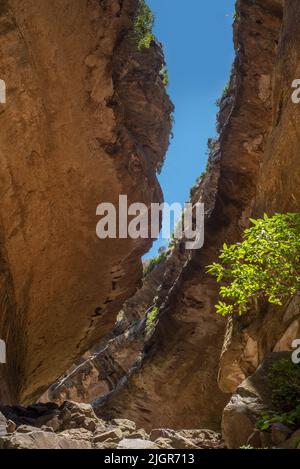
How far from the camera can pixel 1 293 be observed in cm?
1320

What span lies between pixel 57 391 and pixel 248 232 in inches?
725

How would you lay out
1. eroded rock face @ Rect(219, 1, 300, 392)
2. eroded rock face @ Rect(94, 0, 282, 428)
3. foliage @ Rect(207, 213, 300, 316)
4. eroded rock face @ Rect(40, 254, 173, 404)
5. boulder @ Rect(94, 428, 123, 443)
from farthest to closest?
eroded rock face @ Rect(40, 254, 173, 404)
eroded rock face @ Rect(94, 0, 282, 428)
eroded rock face @ Rect(219, 1, 300, 392)
boulder @ Rect(94, 428, 123, 443)
foliage @ Rect(207, 213, 300, 316)

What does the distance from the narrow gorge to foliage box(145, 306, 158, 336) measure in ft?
0.29

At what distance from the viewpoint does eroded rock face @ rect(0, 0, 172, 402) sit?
1318 centimetres

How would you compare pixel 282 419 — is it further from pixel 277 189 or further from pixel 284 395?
pixel 277 189

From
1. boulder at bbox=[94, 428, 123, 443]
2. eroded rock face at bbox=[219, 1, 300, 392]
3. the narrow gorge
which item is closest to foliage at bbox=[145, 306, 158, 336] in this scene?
the narrow gorge

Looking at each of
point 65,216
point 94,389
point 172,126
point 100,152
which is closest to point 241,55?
point 172,126

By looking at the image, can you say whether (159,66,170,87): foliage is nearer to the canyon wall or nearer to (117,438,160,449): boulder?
the canyon wall

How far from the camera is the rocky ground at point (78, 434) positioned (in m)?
6.15

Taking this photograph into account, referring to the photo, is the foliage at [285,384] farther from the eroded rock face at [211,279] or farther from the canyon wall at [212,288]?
the eroded rock face at [211,279]

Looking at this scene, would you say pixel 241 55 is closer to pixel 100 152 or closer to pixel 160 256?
pixel 100 152

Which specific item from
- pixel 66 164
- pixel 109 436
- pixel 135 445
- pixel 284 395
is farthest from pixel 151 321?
pixel 135 445

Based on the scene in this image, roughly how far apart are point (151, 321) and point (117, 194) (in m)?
5.98
